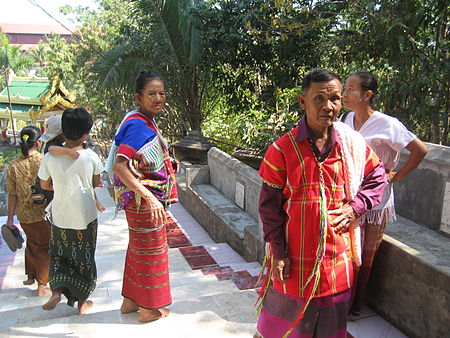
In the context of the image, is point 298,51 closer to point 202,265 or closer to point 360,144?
point 202,265

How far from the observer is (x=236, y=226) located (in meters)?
5.47

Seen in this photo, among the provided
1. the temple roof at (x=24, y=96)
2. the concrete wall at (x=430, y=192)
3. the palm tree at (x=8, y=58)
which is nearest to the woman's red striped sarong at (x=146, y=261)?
the concrete wall at (x=430, y=192)

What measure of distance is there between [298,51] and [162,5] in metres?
2.88

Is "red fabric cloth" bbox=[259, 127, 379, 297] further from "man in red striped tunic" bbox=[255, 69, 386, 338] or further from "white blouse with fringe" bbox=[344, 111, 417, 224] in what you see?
"white blouse with fringe" bbox=[344, 111, 417, 224]

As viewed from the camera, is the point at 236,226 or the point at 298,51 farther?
the point at 298,51

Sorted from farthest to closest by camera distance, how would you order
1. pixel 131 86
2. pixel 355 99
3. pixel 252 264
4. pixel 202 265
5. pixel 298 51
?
1. pixel 131 86
2. pixel 298 51
3. pixel 202 265
4. pixel 252 264
5. pixel 355 99

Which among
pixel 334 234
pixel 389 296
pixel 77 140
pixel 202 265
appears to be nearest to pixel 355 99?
pixel 334 234

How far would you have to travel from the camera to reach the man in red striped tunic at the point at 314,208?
211 cm

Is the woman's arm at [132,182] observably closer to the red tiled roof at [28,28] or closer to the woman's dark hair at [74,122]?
the woman's dark hair at [74,122]

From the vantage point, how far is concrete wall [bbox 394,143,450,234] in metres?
3.71

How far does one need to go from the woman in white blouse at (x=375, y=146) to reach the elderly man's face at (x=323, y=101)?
83cm

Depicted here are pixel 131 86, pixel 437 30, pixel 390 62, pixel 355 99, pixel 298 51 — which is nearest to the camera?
pixel 355 99

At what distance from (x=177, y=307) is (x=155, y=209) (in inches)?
33.8

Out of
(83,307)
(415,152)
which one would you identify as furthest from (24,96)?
(415,152)
